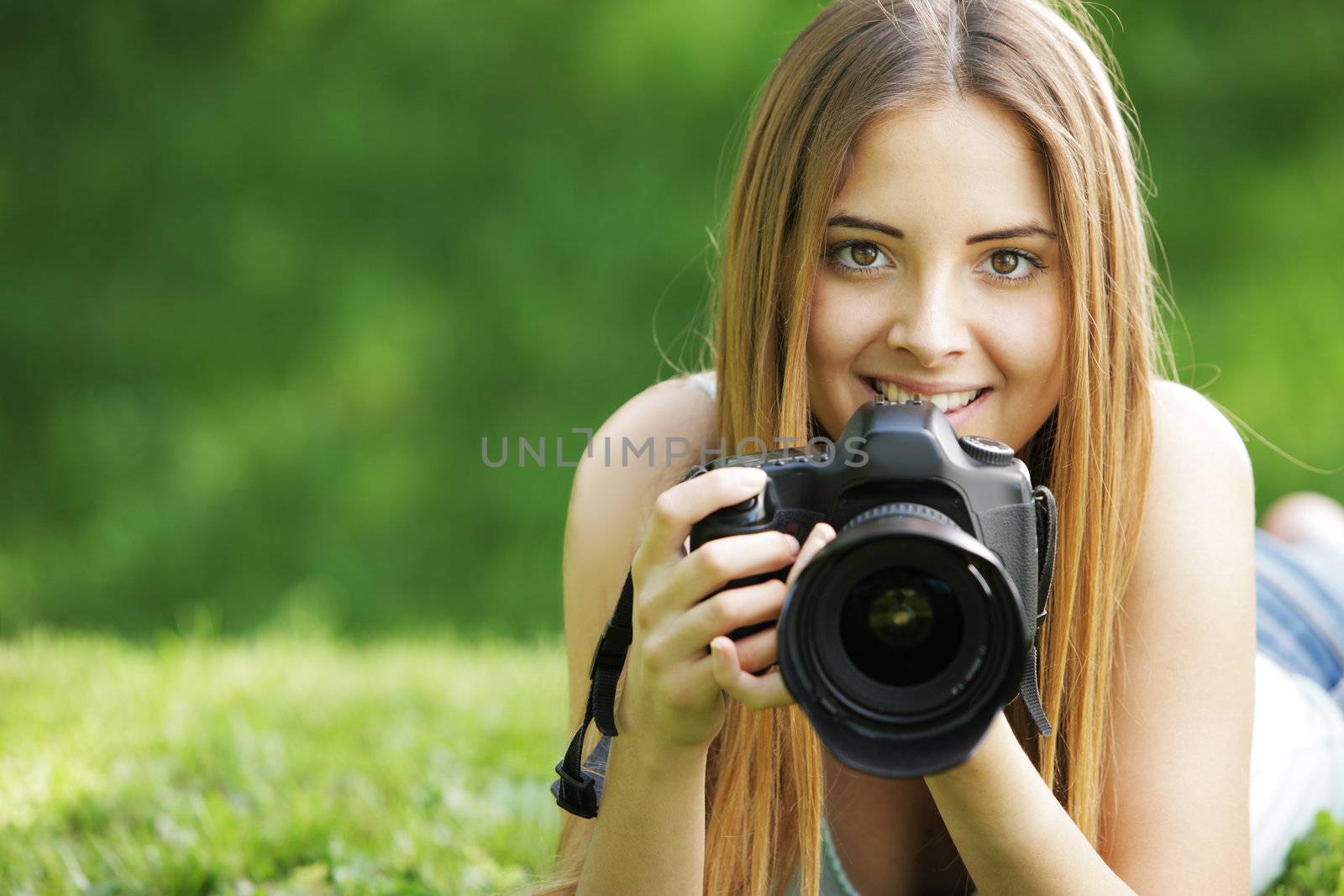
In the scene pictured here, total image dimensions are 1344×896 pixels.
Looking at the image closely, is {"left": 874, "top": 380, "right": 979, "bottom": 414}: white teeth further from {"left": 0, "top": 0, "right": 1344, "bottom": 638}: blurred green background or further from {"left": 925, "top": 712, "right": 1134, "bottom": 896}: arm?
{"left": 0, "top": 0, "right": 1344, "bottom": 638}: blurred green background

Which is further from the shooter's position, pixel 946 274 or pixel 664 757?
pixel 946 274

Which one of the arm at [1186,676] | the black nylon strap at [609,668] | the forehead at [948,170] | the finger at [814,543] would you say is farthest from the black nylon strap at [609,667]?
the arm at [1186,676]

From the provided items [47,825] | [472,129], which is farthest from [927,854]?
[472,129]

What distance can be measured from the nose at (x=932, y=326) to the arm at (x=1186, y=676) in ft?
1.08

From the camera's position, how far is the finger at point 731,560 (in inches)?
45.9

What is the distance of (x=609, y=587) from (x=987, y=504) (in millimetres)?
638

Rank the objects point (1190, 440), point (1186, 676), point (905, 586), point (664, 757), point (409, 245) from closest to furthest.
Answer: point (905, 586) → point (664, 757) → point (1186, 676) → point (1190, 440) → point (409, 245)

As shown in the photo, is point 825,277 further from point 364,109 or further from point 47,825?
point 364,109

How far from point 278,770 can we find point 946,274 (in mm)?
1339

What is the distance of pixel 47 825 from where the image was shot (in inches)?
76.9

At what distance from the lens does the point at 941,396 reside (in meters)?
1.46

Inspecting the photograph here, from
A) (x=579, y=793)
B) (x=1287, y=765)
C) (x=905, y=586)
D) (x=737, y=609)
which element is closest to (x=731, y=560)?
(x=737, y=609)

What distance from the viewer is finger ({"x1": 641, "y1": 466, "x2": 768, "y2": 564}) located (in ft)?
3.93

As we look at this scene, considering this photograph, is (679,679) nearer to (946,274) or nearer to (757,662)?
(757,662)
